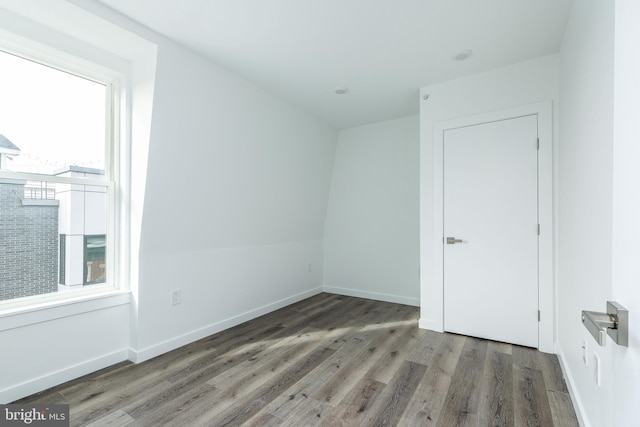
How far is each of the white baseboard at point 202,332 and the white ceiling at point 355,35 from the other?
2386mm

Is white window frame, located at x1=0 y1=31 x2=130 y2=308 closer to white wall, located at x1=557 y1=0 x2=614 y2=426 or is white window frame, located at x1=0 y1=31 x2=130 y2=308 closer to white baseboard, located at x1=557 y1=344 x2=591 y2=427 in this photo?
white wall, located at x1=557 y1=0 x2=614 y2=426

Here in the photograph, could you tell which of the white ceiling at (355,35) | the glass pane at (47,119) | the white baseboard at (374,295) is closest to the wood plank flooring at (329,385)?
the white baseboard at (374,295)

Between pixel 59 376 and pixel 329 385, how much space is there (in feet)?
5.95

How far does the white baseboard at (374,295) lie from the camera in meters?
4.00

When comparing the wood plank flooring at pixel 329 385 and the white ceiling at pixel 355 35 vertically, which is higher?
the white ceiling at pixel 355 35

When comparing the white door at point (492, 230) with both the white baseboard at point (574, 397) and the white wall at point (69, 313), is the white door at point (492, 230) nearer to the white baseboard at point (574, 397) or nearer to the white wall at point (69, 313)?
the white baseboard at point (574, 397)

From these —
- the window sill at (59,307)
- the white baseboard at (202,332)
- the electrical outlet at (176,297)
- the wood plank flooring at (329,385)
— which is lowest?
the wood plank flooring at (329,385)

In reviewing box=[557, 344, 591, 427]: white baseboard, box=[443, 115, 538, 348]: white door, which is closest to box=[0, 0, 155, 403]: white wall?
box=[443, 115, 538, 348]: white door

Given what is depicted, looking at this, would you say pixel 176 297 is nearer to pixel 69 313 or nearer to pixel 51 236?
pixel 69 313

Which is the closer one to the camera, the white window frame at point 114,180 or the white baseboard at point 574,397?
the white baseboard at point 574,397

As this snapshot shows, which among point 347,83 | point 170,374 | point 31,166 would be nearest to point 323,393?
point 170,374

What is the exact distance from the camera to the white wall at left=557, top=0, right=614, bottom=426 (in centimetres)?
129

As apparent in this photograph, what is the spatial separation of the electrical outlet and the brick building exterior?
2.59ft

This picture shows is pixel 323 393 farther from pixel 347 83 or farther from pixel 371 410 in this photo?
pixel 347 83
